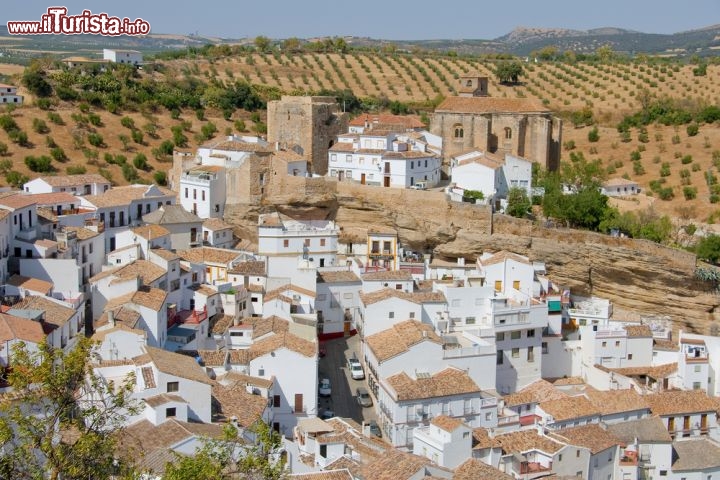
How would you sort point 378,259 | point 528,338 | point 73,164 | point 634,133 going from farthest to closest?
1. point 634,133
2. point 73,164
3. point 378,259
4. point 528,338

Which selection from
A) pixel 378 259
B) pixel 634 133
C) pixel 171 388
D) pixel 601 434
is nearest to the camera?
pixel 171 388

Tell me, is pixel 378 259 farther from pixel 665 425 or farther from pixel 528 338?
pixel 665 425

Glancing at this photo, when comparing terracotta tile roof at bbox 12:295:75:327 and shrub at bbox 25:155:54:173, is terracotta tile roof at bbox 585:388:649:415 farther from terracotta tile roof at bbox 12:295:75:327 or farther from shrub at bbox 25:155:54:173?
shrub at bbox 25:155:54:173

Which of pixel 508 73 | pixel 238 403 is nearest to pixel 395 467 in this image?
pixel 238 403

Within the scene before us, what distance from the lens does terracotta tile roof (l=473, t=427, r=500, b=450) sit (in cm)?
2252

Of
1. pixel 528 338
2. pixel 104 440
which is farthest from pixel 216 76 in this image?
pixel 104 440

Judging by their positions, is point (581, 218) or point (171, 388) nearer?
point (171, 388)

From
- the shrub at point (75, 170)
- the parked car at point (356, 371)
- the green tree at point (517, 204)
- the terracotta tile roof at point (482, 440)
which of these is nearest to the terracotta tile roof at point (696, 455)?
the terracotta tile roof at point (482, 440)

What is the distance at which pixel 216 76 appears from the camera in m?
62.5

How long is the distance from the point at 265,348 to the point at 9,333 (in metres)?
6.72

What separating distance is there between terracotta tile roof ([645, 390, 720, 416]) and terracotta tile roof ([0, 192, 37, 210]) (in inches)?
792

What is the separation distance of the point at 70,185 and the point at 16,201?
18.3 ft

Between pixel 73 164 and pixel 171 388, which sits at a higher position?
pixel 73 164

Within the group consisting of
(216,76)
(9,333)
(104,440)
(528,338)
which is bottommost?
(528,338)
